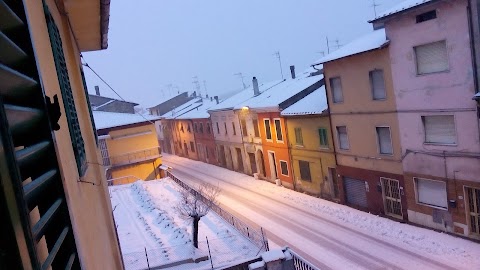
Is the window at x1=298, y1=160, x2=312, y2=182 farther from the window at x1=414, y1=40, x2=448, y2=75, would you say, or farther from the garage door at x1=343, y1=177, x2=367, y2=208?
the window at x1=414, y1=40, x2=448, y2=75

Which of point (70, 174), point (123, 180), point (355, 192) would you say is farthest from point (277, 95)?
point (70, 174)

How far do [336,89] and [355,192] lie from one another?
5.62 m

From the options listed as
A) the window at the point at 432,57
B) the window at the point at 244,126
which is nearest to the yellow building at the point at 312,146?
the window at the point at 432,57

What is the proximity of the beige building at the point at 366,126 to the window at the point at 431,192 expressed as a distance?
0.89 metres

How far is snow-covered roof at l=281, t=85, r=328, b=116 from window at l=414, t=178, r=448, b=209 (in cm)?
703

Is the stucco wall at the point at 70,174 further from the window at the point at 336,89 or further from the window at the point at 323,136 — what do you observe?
the window at the point at 323,136

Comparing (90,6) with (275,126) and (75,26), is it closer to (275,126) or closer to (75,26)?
(75,26)

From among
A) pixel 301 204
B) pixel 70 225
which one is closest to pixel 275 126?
pixel 301 204

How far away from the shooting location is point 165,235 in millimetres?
15500

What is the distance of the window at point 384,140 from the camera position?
18381mm

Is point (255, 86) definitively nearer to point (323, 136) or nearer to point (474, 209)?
point (323, 136)

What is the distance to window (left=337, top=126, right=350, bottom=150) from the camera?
2119 centimetres

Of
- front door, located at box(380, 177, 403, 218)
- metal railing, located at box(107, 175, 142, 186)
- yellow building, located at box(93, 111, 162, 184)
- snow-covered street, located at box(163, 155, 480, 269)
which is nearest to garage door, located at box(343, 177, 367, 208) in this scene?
snow-covered street, located at box(163, 155, 480, 269)

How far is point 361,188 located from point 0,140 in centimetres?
2113
